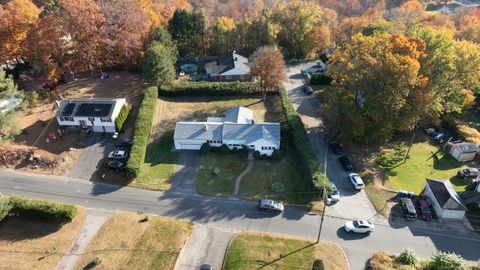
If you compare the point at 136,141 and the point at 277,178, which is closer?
the point at 277,178

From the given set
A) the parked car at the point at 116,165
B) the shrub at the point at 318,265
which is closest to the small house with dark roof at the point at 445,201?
the shrub at the point at 318,265

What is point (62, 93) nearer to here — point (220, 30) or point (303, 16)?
point (220, 30)

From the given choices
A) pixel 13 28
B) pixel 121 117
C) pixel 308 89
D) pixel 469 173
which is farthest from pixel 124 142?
pixel 469 173

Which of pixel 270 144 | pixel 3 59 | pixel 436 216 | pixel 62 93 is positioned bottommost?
pixel 436 216

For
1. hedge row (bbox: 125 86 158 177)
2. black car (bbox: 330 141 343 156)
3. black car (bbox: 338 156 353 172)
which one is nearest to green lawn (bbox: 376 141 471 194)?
black car (bbox: 338 156 353 172)

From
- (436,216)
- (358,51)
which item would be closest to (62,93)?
(358,51)

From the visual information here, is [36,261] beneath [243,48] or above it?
beneath

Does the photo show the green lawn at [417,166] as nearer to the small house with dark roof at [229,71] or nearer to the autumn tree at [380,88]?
the autumn tree at [380,88]
